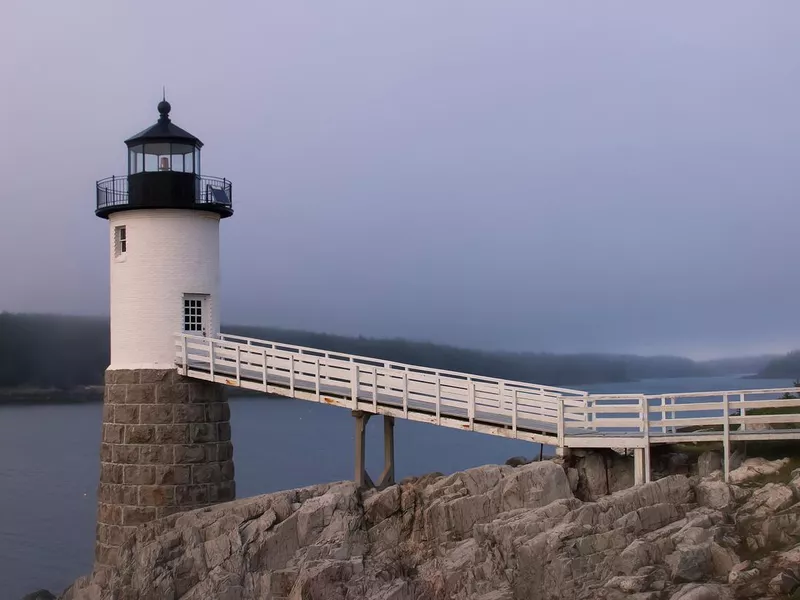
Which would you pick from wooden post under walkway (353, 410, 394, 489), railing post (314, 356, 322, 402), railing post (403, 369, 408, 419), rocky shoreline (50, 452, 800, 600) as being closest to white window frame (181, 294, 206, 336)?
railing post (314, 356, 322, 402)

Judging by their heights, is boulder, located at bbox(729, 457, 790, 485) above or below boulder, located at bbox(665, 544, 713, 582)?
above

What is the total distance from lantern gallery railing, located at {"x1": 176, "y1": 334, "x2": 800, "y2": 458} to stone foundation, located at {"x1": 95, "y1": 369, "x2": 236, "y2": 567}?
0.84 metres

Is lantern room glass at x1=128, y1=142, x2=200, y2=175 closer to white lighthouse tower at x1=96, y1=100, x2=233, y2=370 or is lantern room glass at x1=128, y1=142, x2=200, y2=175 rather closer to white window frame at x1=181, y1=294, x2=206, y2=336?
white lighthouse tower at x1=96, y1=100, x2=233, y2=370

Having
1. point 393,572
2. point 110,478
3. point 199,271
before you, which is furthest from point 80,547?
point 393,572

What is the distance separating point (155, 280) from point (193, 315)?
127 centimetres

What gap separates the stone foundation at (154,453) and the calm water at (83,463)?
13057 millimetres

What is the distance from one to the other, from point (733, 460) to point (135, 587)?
12.5m

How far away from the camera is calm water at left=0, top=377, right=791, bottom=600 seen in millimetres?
39875

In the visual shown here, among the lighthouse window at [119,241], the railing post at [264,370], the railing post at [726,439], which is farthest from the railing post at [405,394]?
the lighthouse window at [119,241]

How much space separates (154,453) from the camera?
23.9m

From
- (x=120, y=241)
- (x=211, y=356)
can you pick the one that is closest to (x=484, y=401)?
(x=211, y=356)

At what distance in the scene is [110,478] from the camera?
24312 millimetres

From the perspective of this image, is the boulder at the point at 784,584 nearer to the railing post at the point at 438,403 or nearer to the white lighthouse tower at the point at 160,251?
the railing post at the point at 438,403

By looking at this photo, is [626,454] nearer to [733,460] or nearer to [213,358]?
[733,460]
